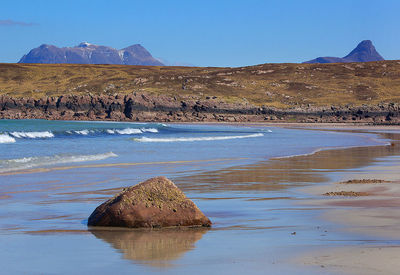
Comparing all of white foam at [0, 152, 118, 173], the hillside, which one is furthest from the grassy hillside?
white foam at [0, 152, 118, 173]

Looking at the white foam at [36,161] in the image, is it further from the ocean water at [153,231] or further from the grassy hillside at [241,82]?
the grassy hillside at [241,82]

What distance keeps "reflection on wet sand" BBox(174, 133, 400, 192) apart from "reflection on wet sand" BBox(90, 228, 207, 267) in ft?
17.3

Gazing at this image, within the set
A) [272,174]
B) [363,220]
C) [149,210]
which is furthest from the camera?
[272,174]

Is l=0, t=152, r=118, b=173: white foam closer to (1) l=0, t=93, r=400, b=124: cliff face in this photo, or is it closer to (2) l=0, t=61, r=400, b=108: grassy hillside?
(1) l=0, t=93, r=400, b=124: cliff face

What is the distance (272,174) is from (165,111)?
80675 mm

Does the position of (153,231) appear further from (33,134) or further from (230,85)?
(230,85)

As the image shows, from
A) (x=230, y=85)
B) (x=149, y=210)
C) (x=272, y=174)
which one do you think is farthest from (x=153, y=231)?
(x=230, y=85)

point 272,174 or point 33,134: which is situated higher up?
point 33,134

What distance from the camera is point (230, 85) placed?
12988 centimetres

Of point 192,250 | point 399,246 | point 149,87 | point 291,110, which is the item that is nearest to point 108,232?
point 192,250

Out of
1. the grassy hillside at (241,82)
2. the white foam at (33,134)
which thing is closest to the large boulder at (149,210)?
the white foam at (33,134)

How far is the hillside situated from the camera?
99.7m

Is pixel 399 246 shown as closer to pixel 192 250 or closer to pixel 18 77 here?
pixel 192 250

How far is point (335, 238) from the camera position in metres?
7.75
